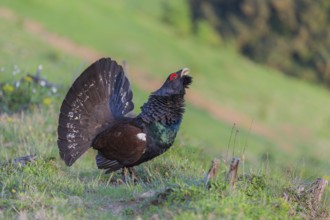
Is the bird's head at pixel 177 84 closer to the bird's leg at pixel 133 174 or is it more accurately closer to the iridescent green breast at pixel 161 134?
the iridescent green breast at pixel 161 134

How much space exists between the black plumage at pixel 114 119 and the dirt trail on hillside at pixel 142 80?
22.8 metres

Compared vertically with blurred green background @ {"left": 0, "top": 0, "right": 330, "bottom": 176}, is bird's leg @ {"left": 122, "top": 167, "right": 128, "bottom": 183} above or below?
below

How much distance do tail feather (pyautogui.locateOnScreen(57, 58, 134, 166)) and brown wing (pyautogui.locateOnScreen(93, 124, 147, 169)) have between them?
0.19 m

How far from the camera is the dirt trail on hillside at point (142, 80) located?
102 ft

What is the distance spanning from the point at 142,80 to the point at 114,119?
25952 mm

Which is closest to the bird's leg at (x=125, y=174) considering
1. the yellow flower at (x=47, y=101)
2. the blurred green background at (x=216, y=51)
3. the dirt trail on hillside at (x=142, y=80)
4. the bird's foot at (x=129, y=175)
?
the bird's foot at (x=129, y=175)

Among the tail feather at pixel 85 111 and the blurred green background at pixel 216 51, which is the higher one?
the blurred green background at pixel 216 51

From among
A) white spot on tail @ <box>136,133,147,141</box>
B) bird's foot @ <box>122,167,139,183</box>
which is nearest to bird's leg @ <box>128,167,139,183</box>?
bird's foot @ <box>122,167,139,183</box>

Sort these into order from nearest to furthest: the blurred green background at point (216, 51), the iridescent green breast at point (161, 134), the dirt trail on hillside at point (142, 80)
A: the iridescent green breast at point (161, 134), the blurred green background at point (216, 51), the dirt trail on hillside at point (142, 80)

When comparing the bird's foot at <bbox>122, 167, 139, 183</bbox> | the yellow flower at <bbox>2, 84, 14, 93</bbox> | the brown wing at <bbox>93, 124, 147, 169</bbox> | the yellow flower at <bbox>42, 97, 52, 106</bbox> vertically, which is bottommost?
the bird's foot at <bbox>122, 167, 139, 183</bbox>

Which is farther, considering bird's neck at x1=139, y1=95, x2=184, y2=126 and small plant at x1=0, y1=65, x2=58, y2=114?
small plant at x1=0, y1=65, x2=58, y2=114

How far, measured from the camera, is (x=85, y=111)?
768 centimetres

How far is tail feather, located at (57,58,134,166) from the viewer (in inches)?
299

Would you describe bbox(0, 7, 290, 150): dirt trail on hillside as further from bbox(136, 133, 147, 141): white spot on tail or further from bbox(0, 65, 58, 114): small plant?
bbox(136, 133, 147, 141): white spot on tail
